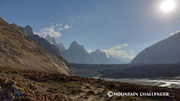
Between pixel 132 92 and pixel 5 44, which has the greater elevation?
pixel 5 44

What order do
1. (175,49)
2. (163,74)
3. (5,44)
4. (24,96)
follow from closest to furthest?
(24,96) < (5,44) < (163,74) < (175,49)

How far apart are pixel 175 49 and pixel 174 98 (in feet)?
748

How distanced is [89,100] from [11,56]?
184 ft

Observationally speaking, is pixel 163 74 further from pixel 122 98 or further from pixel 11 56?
pixel 11 56

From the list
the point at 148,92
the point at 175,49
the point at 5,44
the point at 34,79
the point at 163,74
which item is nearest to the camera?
the point at 148,92

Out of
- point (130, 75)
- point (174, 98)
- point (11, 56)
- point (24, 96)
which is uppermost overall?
point (11, 56)

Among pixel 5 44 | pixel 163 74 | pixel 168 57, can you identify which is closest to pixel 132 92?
pixel 5 44

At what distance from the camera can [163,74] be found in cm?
9469

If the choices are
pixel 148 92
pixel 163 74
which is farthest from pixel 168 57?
pixel 148 92

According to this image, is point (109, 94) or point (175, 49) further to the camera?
point (175, 49)

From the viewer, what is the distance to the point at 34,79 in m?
16.4

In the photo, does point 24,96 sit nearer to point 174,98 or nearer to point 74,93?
point 74,93

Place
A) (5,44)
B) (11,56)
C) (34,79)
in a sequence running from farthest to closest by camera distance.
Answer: (5,44) → (11,56) → (34,79)

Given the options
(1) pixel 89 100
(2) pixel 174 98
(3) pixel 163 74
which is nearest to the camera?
(1) pixel 89 100
